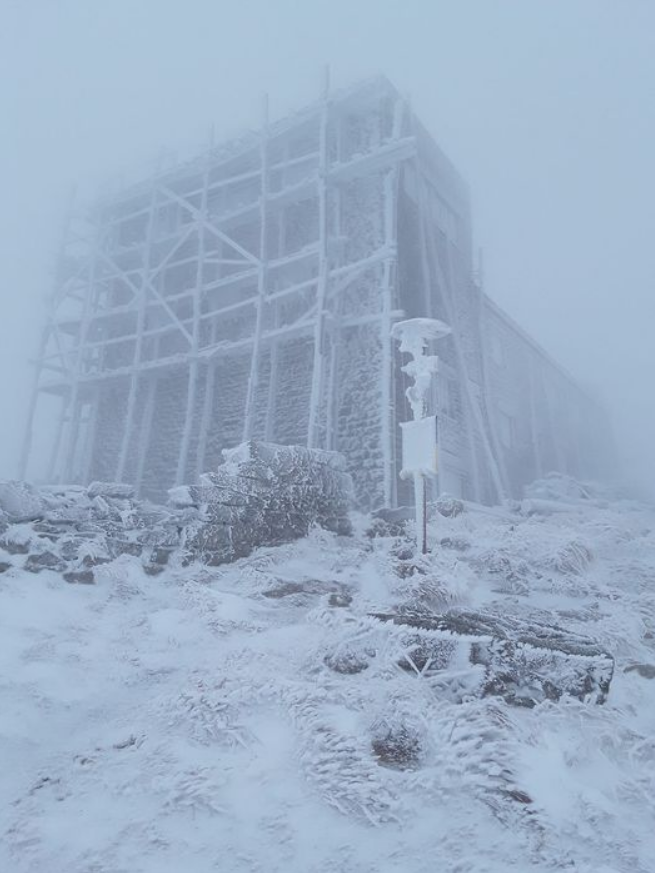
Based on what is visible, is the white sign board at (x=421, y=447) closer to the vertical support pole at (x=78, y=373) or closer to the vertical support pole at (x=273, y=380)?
the vertical support pole at (x=273, y=380)

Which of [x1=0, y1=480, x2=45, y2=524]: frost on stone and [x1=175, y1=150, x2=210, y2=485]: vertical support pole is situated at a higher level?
[x1=175, y1=150, x2=210, y2=485]: vertical support pole

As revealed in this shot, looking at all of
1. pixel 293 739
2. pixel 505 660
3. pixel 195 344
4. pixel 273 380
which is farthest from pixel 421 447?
pixel 195 344

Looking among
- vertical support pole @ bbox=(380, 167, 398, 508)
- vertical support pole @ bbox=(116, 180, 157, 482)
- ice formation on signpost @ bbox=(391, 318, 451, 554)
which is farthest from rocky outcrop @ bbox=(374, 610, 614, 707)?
vertical support pole @ bbox=(116, 180, 157, 482)

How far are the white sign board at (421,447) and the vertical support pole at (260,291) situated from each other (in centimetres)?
717

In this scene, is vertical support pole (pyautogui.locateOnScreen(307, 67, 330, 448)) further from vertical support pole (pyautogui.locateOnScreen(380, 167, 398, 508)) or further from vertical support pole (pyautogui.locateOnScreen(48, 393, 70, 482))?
vertical support pole (pyautogui.locateOnScreen(48, 393, 70, 482))

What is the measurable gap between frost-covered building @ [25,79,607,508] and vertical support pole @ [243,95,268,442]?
0.19 feet

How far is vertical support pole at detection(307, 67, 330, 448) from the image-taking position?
12.3 meters

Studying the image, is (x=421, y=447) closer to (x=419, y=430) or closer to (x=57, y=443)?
(x=419, y=430)

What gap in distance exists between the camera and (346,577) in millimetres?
5824

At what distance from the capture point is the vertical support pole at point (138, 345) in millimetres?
15516

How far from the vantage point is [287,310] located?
48.5 feet

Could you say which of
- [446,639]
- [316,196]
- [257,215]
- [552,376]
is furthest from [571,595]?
[552,376]

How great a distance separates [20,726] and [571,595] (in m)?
4.67

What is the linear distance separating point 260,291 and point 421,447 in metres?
8.69
